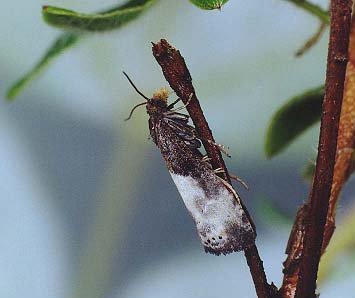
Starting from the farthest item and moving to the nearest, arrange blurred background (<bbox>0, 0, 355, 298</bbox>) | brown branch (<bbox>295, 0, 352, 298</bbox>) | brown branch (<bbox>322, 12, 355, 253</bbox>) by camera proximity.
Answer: blurred background (<bbox>0, 0, 355, 298</bbox>)
brown branch (<bbox>322, 12, 355, 253</bbox>)
brown branch (<bbox>295, 0, 352, 298</bbox>)

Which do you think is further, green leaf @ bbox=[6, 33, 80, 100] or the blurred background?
the blurred background

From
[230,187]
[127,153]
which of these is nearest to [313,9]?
[230,187]

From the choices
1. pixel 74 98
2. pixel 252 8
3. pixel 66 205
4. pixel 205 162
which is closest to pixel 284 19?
pixel 252 8

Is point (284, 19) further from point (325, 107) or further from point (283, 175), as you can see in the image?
point (325, 107)

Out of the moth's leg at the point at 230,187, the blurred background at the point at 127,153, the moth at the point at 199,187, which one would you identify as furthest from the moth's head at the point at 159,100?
the blurred background at the point at 127,153

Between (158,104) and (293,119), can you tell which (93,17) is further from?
(293,119)

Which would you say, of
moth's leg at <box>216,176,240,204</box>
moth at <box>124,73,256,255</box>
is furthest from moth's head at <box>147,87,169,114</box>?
moth's leg at <box>216,176,240,204</box>

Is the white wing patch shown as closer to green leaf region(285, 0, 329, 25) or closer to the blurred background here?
green leaf region(285, 0, 329, 25)
